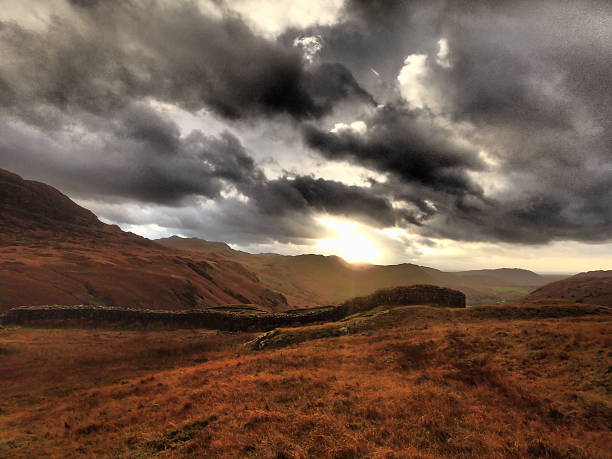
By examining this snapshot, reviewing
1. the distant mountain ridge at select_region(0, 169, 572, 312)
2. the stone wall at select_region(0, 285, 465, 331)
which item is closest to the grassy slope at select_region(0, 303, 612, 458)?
the stone wall at select_region(0, 285, 465, 331)

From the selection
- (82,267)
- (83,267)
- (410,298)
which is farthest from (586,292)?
(82,267)

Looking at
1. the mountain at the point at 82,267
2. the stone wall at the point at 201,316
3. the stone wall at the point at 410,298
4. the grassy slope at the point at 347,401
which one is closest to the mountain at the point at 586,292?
the stone wall at the point at 410,298

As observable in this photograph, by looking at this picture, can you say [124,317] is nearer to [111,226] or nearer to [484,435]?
[484,435]

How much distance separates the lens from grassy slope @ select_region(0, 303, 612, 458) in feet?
30.4

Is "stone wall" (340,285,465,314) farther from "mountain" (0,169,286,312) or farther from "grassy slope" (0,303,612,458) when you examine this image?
"mountain" (0,169,286,312)

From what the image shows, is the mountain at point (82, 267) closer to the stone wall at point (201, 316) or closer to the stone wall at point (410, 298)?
the stone wall at point (201, 316)

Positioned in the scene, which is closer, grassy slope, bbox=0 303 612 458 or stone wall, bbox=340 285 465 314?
grassy slope, bbox=0 303 612 458

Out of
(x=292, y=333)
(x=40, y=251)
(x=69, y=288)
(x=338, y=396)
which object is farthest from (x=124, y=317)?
(x=40, y=251)

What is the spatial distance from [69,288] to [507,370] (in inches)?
2701

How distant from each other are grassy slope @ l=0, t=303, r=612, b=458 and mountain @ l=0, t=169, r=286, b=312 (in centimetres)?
3715

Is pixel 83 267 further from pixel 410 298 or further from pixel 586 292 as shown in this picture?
pixel 586 292

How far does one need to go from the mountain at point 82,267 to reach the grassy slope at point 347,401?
3715 cm

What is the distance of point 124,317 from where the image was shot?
1734 inches

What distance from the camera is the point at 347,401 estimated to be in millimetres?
12305
